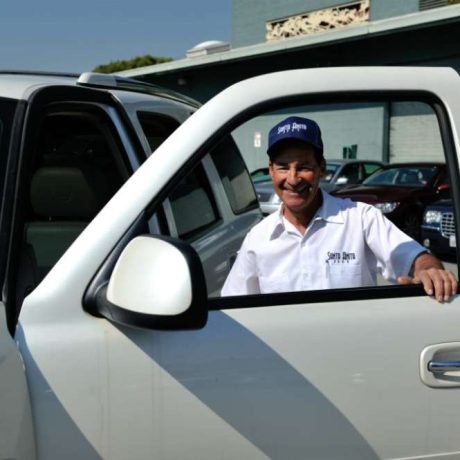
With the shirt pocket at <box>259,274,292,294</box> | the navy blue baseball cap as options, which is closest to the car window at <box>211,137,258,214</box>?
the navy blue baseball cap

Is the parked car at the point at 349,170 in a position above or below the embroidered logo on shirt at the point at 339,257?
above

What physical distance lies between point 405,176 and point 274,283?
9.85 m

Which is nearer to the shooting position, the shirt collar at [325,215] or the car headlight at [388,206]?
the shirt collar at [325,215]

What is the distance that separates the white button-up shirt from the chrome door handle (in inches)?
14.1

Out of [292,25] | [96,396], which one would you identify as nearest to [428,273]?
[96,396]

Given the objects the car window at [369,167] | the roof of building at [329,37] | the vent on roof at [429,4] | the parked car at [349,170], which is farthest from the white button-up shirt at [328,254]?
the vent on roof at [429,4]

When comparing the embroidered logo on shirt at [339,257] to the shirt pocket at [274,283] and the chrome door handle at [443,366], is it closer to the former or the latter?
the shirt pocket at [274,283]

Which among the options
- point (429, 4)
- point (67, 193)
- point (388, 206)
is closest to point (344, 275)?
point (67, 193)

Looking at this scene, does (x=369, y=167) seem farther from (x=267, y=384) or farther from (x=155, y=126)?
(x=267, y=384)

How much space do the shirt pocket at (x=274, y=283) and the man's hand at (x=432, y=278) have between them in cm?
34

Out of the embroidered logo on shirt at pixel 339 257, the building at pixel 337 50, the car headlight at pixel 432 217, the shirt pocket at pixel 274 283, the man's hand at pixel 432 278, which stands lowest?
the car headlight at pixel 432 217

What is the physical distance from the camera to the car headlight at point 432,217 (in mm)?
8026

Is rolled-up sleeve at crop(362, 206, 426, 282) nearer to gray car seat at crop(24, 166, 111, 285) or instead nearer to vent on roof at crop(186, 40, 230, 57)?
gray car seat at crop(24, 166, 111, 285)

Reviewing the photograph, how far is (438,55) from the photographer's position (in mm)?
17203
